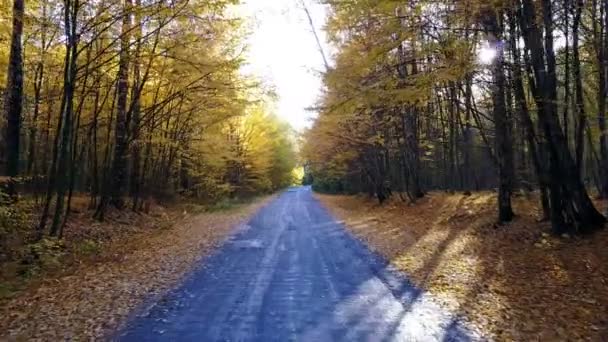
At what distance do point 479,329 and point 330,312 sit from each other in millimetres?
1760

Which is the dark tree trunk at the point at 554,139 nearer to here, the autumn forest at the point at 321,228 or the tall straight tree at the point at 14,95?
the autumn forest at the point at 321,228

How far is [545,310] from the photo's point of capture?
5996 mm

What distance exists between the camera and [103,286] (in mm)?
7766

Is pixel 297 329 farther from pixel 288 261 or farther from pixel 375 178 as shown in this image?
pixel 375 178

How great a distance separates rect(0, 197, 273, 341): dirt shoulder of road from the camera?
570 centimetres

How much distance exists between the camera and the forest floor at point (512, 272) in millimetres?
5562

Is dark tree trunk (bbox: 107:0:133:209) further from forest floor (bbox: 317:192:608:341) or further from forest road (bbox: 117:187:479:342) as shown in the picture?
forest floor (bbox: 317:192:608:341)

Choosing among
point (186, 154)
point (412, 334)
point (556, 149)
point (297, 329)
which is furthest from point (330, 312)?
point (186, 154)

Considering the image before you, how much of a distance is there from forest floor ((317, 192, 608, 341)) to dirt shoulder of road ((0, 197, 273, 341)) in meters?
4.28

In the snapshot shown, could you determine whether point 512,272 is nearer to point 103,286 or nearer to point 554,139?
point 554,139

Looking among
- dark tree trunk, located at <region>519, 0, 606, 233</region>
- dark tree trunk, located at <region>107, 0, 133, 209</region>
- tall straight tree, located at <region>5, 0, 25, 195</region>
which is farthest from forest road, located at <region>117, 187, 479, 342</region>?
dark tree trunk, located at <region>107, 0, 133, 209</region>

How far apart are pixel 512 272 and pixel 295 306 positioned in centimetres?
412

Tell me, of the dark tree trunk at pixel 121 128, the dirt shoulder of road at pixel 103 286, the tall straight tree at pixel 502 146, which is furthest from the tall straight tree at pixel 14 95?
the tall straight tree at pixel 502 146

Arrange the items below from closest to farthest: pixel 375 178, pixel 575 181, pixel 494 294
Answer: pixel 494 294, pixel 575 181, pixel 375 178
